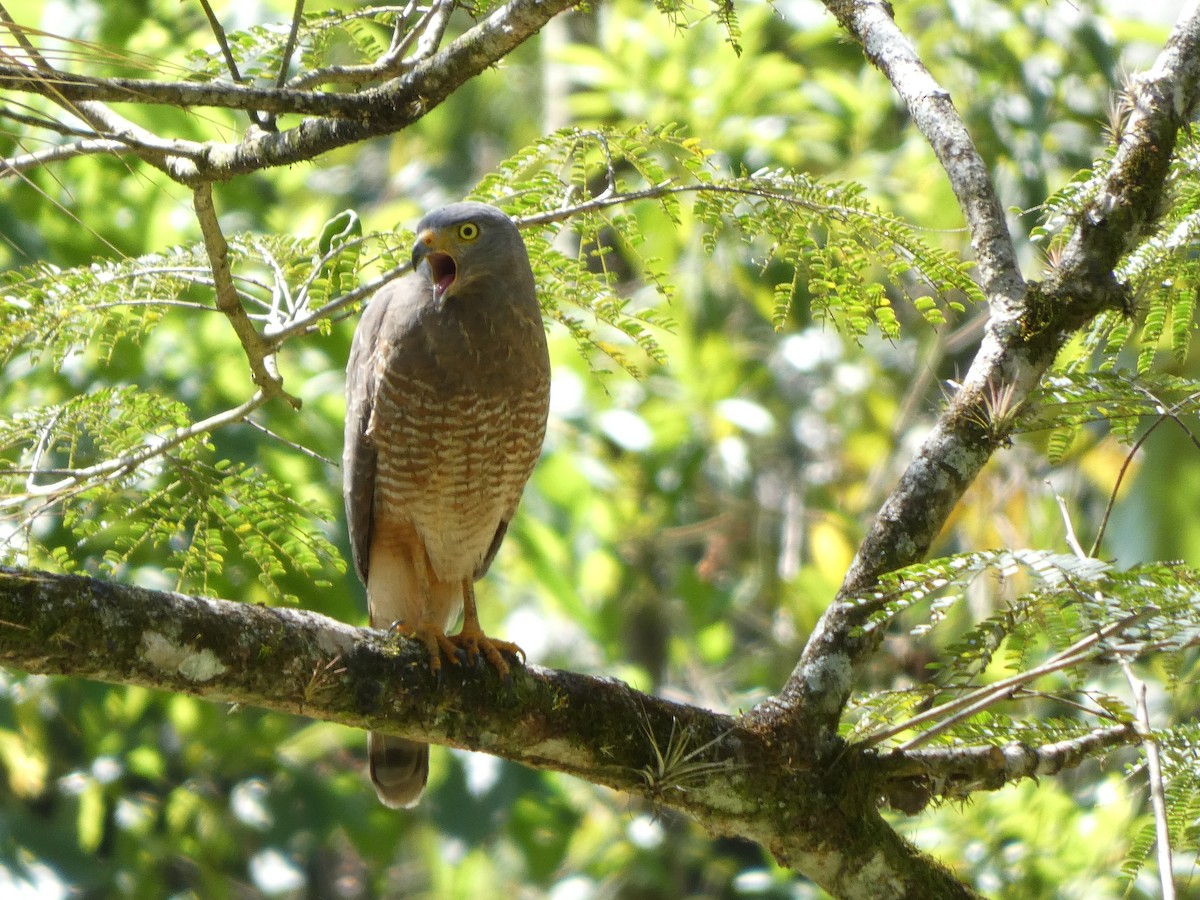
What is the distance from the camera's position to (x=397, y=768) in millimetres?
4668

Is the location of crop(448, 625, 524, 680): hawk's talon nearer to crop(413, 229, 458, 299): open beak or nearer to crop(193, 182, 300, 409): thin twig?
crop(193, 182, 300, 409): thin twig

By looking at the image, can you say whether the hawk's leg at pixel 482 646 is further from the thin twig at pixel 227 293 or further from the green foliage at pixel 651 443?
the thin twig at pixel 227 293

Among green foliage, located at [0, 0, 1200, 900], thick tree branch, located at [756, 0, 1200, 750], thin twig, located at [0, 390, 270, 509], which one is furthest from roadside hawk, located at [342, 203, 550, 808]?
thick tree branch, located at [756, 0, 1200, 750]

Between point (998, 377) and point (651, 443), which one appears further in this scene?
point (651, 443)

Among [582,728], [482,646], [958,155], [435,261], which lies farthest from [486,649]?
[958,155]

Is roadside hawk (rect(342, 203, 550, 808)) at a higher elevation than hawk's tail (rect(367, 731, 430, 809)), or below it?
higher

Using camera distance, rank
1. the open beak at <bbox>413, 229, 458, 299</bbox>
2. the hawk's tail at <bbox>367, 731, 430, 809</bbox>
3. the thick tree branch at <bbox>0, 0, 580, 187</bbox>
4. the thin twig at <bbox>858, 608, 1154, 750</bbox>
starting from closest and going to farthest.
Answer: the thick tree branch at <bbox>0, 0, 580, 187</bbox>
the thin twig at <bbox>858, 608, 1154, 750</bbox>
the open beak at <bbox>413, 229, 458, 299</bbox>
the hawk's tail at <bbox>367, 731, 430, 809</bbox>

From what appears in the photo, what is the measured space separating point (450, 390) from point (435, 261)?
1.49ft

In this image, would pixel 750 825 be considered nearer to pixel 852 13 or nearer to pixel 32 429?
pixel 32 429

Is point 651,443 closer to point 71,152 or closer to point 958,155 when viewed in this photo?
point 958,155

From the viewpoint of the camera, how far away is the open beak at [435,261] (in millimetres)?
4027

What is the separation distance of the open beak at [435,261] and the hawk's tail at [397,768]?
1.70m

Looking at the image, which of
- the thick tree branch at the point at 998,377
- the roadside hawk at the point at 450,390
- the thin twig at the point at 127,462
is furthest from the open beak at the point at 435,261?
the thick tree branch at the point at 998,377

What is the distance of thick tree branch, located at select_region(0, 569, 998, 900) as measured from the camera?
8.82 ft
